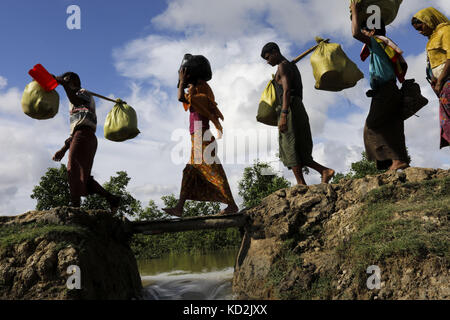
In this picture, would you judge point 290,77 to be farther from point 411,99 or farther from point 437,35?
point 437,35

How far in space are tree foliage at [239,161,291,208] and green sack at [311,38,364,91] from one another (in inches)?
879

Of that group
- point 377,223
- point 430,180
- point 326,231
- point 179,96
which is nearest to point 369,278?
point 377,223

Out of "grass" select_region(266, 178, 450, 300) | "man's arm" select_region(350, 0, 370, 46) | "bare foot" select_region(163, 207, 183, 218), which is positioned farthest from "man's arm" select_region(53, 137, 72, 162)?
"man's arm" select_region(350, 0, 370, 46)

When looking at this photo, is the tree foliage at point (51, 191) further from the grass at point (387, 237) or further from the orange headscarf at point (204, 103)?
the grass at point (387, 237)

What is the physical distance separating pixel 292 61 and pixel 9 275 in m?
4.43

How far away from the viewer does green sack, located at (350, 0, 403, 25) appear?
15.8 feet

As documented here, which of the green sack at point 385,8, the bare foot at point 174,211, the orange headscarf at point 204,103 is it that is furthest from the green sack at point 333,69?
the bare foot at point 174,211

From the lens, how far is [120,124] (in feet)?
19.1

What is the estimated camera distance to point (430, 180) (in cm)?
425

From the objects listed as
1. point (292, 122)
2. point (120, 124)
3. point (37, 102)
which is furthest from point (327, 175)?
point (37, 102)

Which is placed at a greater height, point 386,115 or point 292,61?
point 292,61

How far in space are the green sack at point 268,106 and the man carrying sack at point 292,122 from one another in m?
0.08

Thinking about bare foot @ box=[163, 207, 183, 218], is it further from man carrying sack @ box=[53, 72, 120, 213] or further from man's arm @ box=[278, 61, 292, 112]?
man's arm @ box=[278, 61, 292, 112]

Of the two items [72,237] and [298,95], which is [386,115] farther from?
Result: [72,237]
